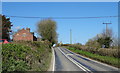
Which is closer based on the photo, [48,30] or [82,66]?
[82,66]

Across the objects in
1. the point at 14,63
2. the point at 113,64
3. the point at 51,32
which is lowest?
the point at 113,64

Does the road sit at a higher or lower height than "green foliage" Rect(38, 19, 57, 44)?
lower

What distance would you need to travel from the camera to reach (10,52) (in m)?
12.4

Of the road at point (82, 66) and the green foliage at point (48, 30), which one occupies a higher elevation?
the green foliage at point (48, 30)

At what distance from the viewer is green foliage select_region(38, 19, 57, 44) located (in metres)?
77.2

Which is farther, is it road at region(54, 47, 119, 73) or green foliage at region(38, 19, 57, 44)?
green foliage at region(38, 19, 57, 44)

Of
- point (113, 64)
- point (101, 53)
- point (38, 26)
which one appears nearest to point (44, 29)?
point (38, 26)

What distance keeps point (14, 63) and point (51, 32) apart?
68.1 m

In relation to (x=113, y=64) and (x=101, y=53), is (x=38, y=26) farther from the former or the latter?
(x=113, y=64)

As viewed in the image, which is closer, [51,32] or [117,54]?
[117,54]

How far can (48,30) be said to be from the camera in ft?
258

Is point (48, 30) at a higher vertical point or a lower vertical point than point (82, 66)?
higher

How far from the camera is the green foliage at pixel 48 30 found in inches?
3041

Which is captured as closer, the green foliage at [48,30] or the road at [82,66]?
the road at [82,66]
